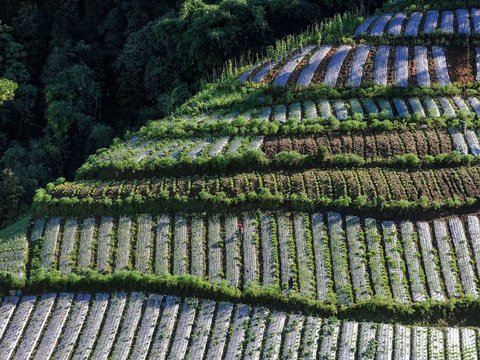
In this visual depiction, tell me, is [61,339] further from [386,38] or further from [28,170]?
[386,38]

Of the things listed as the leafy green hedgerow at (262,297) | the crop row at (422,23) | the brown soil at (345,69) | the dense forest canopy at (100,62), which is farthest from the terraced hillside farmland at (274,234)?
the dense forest canopy at (100,62)

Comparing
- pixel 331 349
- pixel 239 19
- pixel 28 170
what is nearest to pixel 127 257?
pixel 331 349

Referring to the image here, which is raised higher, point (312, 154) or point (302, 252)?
point (312, 154)

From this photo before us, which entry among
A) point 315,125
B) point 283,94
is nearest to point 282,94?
point 283,94

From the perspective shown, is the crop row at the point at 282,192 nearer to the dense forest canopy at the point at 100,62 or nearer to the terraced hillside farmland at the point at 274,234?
the terraced hillside farmland at the point at 274,234

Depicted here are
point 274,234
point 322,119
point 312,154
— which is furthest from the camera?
point 322,119

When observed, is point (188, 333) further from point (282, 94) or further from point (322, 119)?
point (282, 94)
